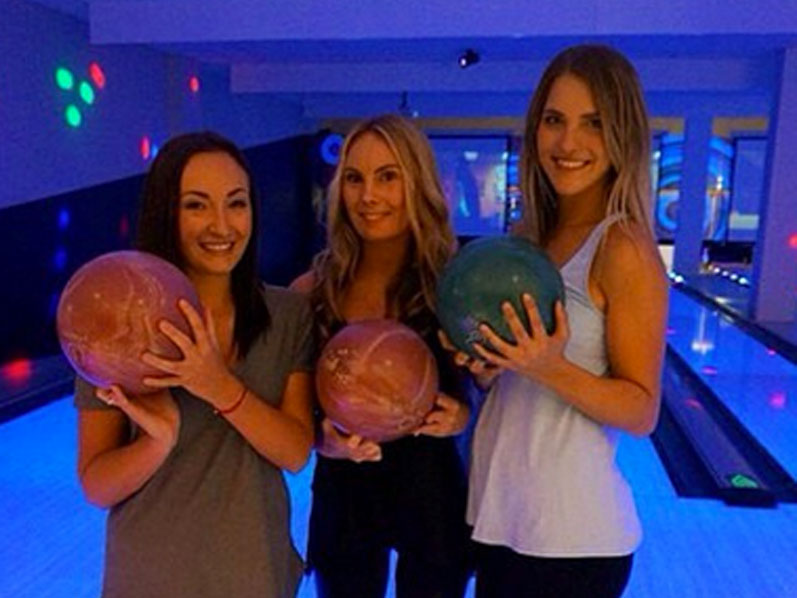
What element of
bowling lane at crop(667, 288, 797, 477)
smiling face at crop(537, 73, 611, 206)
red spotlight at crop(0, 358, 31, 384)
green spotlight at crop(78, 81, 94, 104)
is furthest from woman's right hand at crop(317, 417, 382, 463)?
green spotlight at crop(78, 81, 94, 104)

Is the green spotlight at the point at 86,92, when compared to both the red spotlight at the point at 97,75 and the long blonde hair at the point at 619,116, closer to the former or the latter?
the red spotlight at the point at 97,75

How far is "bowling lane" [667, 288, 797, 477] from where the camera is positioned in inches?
108

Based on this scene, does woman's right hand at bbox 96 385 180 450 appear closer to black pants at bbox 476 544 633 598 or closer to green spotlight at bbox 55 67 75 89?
black pants at bbox 476 544 633 598

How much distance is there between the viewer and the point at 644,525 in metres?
1.96

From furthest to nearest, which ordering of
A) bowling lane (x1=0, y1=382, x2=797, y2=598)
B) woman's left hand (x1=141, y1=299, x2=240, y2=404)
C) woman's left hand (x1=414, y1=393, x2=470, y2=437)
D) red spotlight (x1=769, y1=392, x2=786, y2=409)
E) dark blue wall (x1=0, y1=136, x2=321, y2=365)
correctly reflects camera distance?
1. dark blue wall (x1=0, y1=136, x2=321, y2=365)
2. red spotlight (x1=769, y1=392, x2=786, y2=409)
3. bowling lane (x1=0, y1=382, x2=797, y2=598)
4. woman's left hand (x1=414, y1=393, x2=470, y2=437)
5. woman's left hand (x1=141, y1=299, x2=240, y2=404)

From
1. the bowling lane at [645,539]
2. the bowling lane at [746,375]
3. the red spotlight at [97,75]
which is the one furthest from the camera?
the red spotlight at [97,75]

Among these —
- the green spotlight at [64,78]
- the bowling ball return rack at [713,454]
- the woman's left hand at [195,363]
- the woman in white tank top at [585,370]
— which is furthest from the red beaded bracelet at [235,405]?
the green spotlight at [64,78]

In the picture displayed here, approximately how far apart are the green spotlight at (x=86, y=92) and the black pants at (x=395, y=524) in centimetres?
361

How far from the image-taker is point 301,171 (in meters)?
8.17

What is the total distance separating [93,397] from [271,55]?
4283 millimetres

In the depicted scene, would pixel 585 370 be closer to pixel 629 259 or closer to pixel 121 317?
pixel 629 259

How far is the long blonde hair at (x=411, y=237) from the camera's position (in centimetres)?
100

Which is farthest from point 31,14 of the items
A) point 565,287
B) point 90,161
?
point 565,287

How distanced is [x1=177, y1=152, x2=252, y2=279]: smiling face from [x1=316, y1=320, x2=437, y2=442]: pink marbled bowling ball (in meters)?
0.16
